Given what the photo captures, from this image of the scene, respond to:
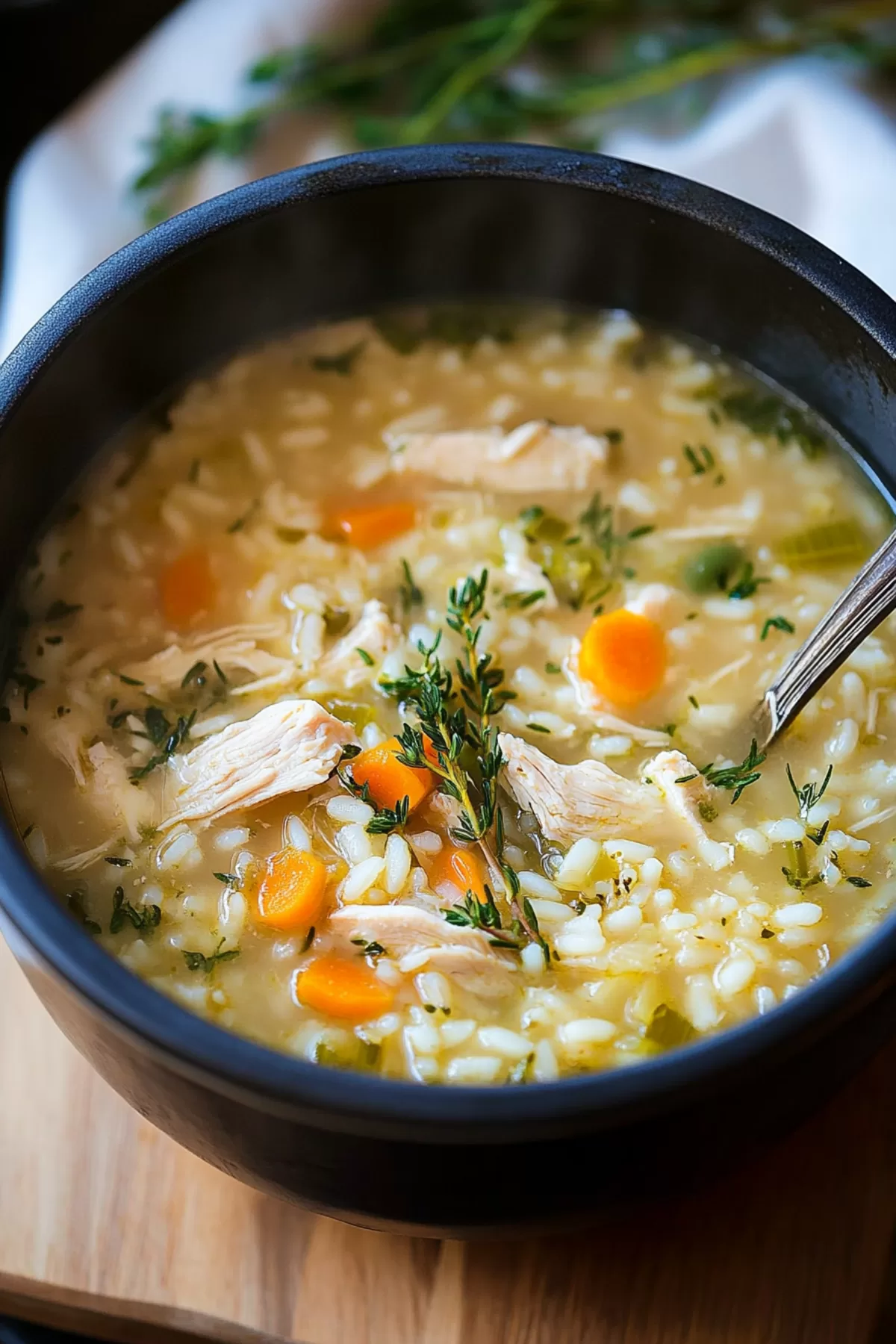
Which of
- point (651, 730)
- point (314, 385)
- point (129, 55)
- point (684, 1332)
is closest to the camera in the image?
point (684, 1332)

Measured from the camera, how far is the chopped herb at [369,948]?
1865 millimetres

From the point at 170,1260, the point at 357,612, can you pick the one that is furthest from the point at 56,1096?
the point at 357,612

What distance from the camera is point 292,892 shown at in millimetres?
1916

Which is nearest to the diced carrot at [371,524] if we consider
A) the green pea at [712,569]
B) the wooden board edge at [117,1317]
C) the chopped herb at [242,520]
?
the chopped herb at [242,520]

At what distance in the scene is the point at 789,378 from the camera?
2.43 m

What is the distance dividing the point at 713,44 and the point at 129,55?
49.1 inches

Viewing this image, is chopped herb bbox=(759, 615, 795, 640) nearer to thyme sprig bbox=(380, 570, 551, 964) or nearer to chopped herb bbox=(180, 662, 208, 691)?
thyme sprig bbox=(380, 570, 551, 964)

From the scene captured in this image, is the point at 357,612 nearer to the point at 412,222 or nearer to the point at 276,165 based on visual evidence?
the point at 412,222

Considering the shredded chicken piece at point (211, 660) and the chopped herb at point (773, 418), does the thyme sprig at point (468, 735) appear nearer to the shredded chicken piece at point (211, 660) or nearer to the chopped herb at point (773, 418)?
the shredded chicken piece at point (211, 660)

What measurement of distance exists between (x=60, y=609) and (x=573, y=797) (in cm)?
85

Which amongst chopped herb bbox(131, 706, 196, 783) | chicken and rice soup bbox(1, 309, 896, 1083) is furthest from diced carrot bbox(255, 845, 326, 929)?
chopped herb bbox(131, 706, 196, 783)

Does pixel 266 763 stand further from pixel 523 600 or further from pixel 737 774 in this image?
pixel 737 774

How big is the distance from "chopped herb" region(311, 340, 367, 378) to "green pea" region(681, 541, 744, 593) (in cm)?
70

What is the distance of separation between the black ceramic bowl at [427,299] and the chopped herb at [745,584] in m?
0.27
